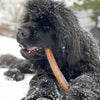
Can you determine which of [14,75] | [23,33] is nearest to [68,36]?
[23,33]

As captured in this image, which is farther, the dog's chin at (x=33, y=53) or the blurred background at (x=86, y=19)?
the blurred background at (x=86, y=19)

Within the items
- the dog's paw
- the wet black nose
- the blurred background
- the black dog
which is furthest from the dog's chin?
the blurred background

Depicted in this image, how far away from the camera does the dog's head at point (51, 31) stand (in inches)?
94.7

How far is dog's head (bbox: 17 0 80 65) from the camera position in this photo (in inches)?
94.7

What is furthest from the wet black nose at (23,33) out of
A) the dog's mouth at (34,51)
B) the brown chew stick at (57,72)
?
the brown chew stick at (57,72)

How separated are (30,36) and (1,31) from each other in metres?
9.79

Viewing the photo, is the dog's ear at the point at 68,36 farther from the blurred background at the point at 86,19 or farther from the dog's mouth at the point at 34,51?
the blurred background at the point at 86,19

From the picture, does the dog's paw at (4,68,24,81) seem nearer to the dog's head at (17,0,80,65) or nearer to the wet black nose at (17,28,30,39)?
the dog's head at (17,0,80,65)

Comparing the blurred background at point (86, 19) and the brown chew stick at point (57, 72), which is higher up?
the blurred background at point (86, 19)

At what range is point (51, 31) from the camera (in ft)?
8.11

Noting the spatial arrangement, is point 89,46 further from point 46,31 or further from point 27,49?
point 27,49

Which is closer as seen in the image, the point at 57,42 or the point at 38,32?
the point at 38,32

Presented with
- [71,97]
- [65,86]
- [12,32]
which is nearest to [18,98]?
[65,86]

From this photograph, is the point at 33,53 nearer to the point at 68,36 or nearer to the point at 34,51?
the point at 34,51
